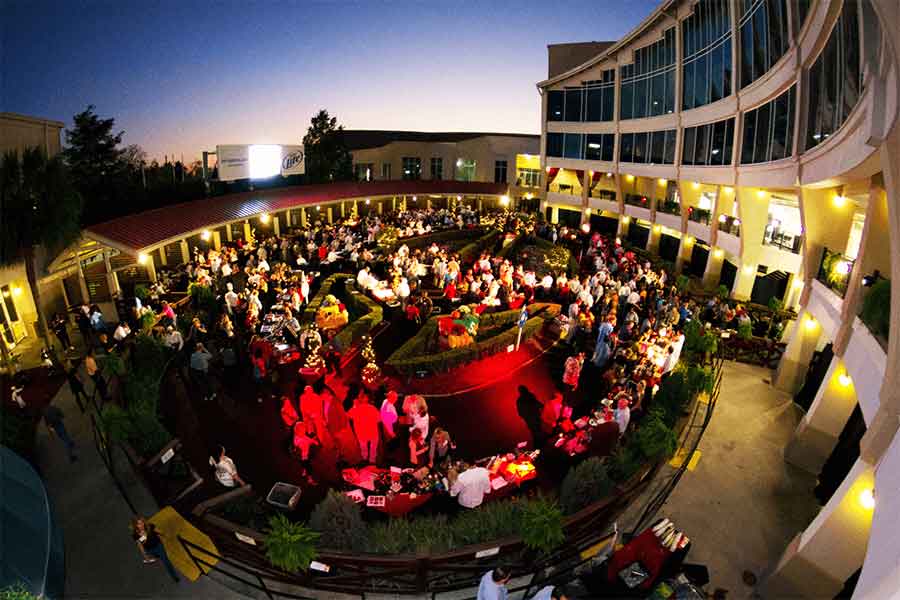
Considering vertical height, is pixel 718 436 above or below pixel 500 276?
below

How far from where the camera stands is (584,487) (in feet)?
23.0

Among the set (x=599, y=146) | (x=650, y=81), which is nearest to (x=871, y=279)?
(x=650, y=81)

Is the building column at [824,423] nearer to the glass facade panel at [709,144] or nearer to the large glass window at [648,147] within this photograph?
the glass facade panel at [709,144]

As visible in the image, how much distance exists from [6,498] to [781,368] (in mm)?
15933

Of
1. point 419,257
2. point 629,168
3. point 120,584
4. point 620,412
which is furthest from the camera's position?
point 629,168

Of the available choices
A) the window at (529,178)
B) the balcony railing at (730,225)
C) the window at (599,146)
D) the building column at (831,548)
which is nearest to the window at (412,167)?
the window at (529,178)

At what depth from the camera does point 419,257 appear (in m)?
20.1

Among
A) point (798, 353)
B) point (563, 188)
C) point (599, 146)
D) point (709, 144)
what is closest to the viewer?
point (798, 353)

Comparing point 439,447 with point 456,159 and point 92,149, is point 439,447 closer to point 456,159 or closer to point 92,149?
point 456,159

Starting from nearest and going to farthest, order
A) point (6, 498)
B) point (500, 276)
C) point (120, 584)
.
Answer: point (6, 498) → point (120, 584) → point (500, 276)

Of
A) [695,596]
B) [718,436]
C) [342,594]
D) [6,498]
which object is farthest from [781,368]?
[6,498]

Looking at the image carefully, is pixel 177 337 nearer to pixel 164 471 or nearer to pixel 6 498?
pixel 164 471

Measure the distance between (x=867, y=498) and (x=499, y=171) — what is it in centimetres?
4189

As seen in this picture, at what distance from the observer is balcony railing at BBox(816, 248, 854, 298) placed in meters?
9.05
